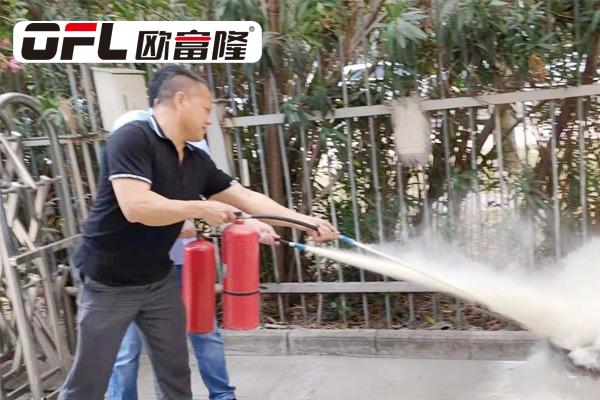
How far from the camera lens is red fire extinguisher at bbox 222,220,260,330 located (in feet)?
12.3

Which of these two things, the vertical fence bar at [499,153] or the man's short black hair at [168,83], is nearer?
the man's short black hair at [168,83]

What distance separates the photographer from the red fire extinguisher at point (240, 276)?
3754mm

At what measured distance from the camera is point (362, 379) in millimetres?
4488

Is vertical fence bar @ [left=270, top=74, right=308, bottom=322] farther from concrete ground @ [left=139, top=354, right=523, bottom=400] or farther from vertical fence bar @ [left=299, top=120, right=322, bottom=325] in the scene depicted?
concrete ground @ [left=139, top=354, right=523, bottom=400]

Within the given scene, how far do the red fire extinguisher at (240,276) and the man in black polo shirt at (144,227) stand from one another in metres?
0.38

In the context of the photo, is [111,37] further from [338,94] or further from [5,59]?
[338,94]

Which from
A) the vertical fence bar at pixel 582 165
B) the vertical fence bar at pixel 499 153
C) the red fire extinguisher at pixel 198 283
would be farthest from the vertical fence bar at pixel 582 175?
the red fire extinguisher at pixel 198 283

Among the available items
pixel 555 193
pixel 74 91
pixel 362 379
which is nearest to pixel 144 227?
pixel 362 379

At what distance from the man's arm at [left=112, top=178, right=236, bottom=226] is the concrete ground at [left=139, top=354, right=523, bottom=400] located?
1735 mm

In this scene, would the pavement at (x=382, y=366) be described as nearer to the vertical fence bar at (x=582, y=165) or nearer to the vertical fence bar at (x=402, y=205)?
the vertical fence bar at (x=402, y=205)

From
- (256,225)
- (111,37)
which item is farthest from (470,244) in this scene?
(111,37)

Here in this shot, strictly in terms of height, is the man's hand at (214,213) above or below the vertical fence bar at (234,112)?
below

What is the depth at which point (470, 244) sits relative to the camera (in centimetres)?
464

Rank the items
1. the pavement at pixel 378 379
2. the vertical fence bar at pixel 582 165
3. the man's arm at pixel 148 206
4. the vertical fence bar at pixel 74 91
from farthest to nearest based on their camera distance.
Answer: the vertical fence bar at pixel 74 91
the vertical fence bar at pixel 582 165
the pavement at pixel 378 379
the man's arm at pixel 148 206
